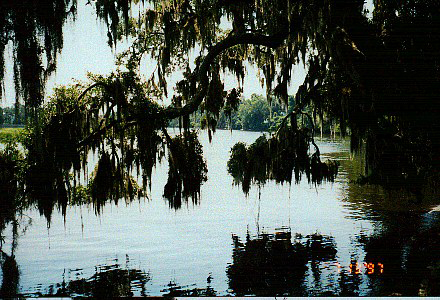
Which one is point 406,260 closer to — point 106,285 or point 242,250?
point 242,250

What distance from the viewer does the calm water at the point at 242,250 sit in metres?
10.2

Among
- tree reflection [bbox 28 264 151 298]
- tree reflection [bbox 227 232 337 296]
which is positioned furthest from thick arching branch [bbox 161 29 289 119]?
tree reflection [bbox 28 264 151 298]

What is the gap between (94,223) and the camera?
914 inches

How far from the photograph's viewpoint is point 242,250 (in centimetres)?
1548

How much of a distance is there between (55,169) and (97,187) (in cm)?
80

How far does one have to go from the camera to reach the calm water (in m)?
10.2

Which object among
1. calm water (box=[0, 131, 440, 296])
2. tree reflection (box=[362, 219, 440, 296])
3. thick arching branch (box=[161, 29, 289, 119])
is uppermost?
thick arching branch (box=[161, 29, 289, 119])

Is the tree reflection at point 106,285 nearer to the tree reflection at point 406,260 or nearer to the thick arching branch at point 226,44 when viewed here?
the thick arching branch at point 226,44

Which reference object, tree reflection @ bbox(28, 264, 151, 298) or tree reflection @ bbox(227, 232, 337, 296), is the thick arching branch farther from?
tree reflection @ bbox(28, 264, 151, 298)

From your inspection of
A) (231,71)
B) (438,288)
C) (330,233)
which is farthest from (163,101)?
(330,233)

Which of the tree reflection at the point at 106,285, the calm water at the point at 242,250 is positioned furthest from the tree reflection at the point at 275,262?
the tree reflection at the point at 106,285

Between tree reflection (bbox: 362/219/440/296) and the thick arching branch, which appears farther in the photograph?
the thick arching branch

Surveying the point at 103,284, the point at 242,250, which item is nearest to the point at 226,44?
the point at 103,284

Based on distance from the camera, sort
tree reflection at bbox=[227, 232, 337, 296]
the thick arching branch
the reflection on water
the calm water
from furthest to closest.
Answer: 1. the calm water
2. the reflection on water
3. tree reflection at bbox=[227, 232, 337, 296]
4. the thick arching branch
